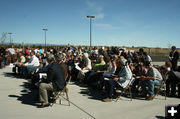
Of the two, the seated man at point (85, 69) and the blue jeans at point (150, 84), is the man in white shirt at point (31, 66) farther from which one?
the blue jeans at point (150, 84)

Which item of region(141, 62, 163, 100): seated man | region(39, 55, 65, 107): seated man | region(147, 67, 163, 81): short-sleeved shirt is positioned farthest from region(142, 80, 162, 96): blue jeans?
region(39, 55, 65, 107): seated man

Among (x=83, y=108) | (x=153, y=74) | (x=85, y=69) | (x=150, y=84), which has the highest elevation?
(x=153, y=74)

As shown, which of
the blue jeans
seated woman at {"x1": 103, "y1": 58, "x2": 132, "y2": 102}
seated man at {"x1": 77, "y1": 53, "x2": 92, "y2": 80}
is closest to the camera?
seated woman at {"x1": 103, "y1": 58, "x2": 132, "y2": 102}

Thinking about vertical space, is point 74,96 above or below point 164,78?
below

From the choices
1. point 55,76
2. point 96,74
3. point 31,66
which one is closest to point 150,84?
point 96,74

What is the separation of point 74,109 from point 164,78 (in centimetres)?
341

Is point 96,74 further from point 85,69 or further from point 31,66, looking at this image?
point 31,66

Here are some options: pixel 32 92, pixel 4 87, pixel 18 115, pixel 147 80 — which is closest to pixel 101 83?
pixel 147 80

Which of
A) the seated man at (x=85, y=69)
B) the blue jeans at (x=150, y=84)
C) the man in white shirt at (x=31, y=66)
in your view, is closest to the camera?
the blue jeans at (x=150, y=84)

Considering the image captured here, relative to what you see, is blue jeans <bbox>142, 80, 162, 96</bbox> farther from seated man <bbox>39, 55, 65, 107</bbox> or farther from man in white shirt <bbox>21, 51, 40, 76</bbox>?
man in white shirt <bbox>21, 51, 40, 76</bbox>

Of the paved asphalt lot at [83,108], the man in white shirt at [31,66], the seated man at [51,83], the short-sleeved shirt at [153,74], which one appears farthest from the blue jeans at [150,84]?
the man in white shirt at [31,66]

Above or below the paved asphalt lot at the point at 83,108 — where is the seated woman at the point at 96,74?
above

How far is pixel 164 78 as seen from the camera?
5.75 meters

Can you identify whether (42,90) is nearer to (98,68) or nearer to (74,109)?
(74,109)
